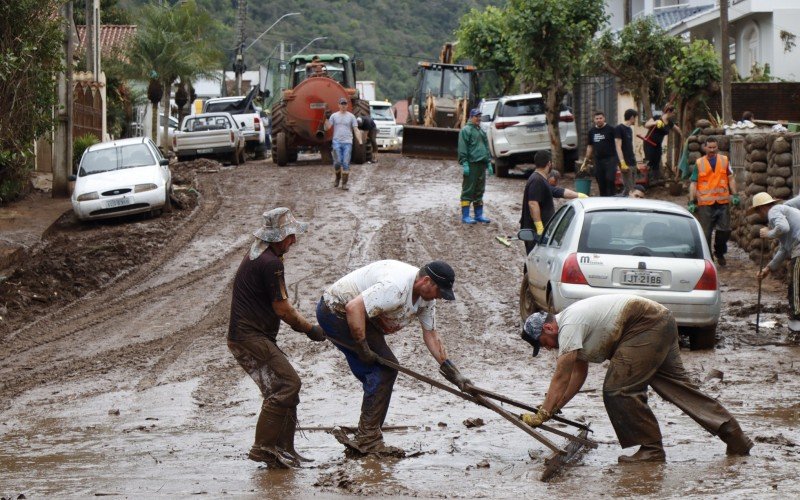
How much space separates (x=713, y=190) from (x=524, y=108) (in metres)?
12.0

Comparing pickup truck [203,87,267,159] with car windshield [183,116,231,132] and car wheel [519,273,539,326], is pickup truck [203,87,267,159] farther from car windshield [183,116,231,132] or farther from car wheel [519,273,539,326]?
car wheel [519,273,539,326]

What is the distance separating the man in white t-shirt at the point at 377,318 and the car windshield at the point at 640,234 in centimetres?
380

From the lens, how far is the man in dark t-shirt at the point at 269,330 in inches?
313

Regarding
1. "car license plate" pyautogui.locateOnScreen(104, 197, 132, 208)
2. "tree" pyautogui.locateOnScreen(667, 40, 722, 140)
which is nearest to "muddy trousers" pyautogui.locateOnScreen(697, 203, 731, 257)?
"tree" pyautogui.locateOnScreen(667, 40, 722, 140)

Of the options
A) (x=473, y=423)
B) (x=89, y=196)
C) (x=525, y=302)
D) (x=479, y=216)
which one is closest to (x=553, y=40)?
(x=479, y=216)

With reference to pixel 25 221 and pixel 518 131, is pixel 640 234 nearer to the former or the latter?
pixel 25 221

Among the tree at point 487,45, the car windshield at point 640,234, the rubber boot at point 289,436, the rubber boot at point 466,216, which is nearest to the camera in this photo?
the rubber boot at point 289,436

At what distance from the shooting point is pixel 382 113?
4103 cm

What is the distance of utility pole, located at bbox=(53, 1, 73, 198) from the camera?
2469cm

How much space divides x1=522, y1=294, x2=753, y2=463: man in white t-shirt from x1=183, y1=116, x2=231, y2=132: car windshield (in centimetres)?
2517

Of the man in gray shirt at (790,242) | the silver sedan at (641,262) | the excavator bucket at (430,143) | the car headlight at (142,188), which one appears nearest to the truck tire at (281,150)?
the excavator bucket at (430,143)

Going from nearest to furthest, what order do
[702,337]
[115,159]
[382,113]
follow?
[702,337] → [115,159] → [382,113]

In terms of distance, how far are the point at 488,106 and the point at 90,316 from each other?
21187mm

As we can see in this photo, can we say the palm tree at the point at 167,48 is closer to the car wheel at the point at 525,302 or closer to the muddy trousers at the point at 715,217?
the muddy trousers at the point at 715,217
